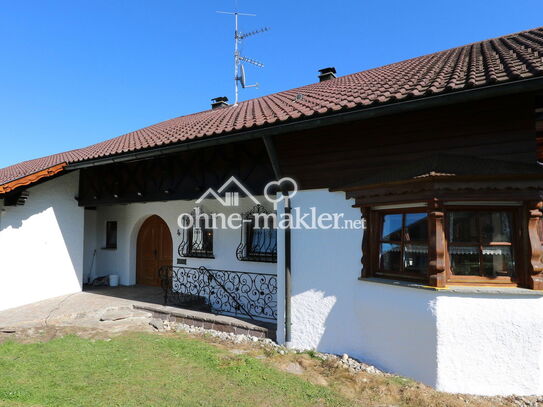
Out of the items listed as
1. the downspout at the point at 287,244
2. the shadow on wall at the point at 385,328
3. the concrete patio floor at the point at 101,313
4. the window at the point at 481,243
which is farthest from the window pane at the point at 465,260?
the concrete patio floor at the point at 101,313

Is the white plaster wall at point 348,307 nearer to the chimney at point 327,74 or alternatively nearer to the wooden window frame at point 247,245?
the wooden window frame at point 247,245

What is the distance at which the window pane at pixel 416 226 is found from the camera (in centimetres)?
404

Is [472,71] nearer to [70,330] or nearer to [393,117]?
[393,117]

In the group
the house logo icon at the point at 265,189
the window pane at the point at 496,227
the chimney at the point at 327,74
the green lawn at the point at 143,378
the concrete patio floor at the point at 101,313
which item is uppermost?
the chimney at the point at 327,74

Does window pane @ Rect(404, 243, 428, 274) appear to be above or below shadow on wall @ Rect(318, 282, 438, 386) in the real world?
above

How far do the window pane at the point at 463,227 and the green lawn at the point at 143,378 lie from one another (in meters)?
2.34

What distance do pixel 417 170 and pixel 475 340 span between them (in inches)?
81.3

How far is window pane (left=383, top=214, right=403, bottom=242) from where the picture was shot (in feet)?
14.2

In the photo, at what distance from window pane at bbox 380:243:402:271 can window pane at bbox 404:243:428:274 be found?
0.34ft

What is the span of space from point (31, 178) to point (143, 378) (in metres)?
5.22

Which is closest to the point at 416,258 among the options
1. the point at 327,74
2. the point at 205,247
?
the point at 205,247

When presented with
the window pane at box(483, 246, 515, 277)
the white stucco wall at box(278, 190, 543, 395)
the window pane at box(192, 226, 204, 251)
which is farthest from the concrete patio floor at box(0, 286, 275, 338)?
the window pane at box(483, 246, 515, 277)

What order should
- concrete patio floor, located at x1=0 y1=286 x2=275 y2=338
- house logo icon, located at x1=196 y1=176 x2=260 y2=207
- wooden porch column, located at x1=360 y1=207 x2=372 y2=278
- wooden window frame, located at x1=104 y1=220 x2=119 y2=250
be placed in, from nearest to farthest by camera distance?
wooden porch column, located at x1=360 y1=207 x2=372 y2=278, house logo icon, located at x1=196 y1=176 x2=260 y2=207, concrete patio floor, located at x1=0 y1=286 x2=275 y2=338, wooden window frame, located at x1=104 y1=220 x2=119 y2=250

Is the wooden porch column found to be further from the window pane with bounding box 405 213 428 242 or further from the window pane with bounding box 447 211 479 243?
the window pane with bounding box 447 211 479 243
